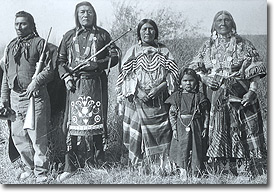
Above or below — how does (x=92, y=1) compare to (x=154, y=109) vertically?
above

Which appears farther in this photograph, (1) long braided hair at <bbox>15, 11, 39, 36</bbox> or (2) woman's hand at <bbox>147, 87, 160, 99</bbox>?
(1) long braided hair at <bbox>15, 11, 39, 36</bbox>

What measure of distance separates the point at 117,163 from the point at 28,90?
1.19 meters

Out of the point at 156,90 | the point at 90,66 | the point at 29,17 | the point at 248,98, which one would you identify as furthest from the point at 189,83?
the point at 29,17

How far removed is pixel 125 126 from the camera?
5.21m

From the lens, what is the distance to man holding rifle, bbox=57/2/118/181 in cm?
511

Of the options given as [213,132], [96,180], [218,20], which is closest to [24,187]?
[96,180]

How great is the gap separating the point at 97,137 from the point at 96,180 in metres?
0.44

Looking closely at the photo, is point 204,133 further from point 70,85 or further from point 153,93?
point 70,85

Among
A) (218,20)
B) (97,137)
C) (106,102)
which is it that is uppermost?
(218,20)

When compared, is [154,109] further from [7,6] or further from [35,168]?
[7,6]

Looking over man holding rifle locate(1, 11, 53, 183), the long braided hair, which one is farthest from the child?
the long braided hair

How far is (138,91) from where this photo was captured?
5.12 m

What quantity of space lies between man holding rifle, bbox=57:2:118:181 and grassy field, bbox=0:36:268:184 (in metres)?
0.15

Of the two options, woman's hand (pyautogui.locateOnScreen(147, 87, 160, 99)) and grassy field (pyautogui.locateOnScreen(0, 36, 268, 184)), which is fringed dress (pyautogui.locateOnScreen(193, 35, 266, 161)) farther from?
woman's hand (pyautogui.locateOnScreen(147, 87, 160, 99))
